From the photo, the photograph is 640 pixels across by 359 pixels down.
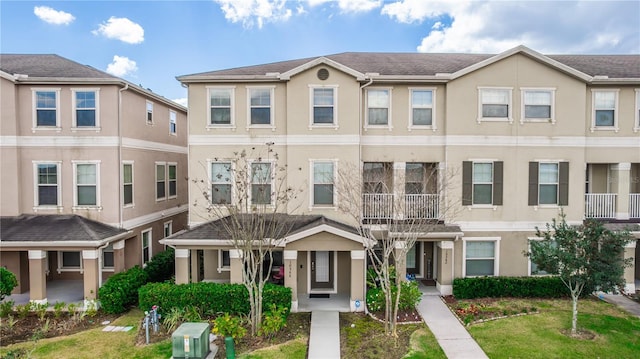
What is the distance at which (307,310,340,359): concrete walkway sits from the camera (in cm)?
999

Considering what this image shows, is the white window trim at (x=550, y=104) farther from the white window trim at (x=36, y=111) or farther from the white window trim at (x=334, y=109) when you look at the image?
the white window trim at (x=36, y=111)

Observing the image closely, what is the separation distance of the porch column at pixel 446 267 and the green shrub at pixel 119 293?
12123mm

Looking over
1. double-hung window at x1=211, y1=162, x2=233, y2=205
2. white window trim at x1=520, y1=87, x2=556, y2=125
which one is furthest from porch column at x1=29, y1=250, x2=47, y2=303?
white window trim at x1=520, y1=87, x2=556, y2=125

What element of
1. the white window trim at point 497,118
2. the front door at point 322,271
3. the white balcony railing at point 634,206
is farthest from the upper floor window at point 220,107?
the white balcony railing at point 634,206

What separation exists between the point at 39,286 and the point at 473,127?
17962 mm

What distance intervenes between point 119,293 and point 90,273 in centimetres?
156

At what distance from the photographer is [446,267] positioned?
14438 mm

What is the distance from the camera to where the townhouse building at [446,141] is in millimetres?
A: 14445

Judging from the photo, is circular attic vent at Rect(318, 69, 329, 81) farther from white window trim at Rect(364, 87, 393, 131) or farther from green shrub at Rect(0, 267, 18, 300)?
green shrub at Rect(0, 267, 18, 300)

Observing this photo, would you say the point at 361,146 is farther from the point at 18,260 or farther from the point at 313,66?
the point at 18,260

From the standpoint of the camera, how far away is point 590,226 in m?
11.3

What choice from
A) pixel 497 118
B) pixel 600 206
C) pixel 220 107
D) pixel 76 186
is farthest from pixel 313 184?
pixel 600 206

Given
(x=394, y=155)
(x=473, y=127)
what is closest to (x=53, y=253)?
(x=394, y=155)

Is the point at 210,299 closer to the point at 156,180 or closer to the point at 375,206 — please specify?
the point at 375,206
